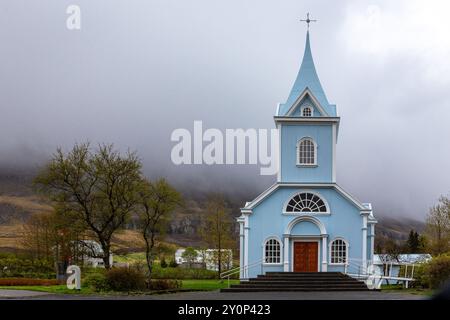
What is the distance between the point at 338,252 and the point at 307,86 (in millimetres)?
5353

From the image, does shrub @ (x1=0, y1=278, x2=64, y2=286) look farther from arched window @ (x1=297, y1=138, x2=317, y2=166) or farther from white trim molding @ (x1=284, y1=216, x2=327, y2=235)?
arched window @ (x1=297, y1=138, x2=317, y2=166)

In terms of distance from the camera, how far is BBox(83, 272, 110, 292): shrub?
14.4 meters

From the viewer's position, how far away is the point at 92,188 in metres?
19.3

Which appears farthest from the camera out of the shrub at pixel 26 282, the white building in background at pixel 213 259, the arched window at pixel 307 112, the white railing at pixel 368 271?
the white building in background at pixel 213 259

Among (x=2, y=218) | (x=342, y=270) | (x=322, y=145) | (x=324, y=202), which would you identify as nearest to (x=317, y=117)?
(x=322, y=145)

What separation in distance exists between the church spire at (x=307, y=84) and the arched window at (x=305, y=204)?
104 inches

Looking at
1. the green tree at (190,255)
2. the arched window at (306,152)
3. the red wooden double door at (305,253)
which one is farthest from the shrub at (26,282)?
the arched window at (306,152)

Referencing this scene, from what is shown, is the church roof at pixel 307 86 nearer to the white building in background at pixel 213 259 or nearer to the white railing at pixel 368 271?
the white railing at pixel 368 271

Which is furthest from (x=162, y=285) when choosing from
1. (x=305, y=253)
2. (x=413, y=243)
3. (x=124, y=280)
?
(x=413, y=243)

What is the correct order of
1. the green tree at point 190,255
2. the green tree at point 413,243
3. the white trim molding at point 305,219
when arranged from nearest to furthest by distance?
the white trim molding at point 305,219 → the green tree at point 190,255 → the green tree at point 413,243

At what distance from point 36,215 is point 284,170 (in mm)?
11759

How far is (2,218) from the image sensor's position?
1460 inches

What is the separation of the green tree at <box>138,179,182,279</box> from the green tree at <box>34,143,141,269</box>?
346 millimetres

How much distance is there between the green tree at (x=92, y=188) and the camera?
1877 cm
